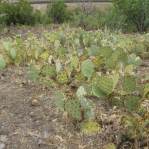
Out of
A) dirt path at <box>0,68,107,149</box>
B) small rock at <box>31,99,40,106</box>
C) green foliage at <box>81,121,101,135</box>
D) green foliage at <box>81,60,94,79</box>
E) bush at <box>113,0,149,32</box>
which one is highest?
green foliage at <box>81,60,94,79</box>

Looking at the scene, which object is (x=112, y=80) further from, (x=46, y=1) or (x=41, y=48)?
(x=46, y=1)

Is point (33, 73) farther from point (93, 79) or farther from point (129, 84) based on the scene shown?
point (129, 84)

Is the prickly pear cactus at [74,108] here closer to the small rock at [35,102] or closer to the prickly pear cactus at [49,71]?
the small rock at [35,102]

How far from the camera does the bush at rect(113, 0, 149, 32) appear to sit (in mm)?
12727

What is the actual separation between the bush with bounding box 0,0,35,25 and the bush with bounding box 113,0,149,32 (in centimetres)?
220

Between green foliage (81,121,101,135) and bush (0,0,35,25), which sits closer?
green foliage (81,121,101,135)

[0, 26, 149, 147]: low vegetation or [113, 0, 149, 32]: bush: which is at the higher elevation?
[0, 26, 149, 147]: low vegetation

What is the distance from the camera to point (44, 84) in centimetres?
479

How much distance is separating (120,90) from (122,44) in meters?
2.35

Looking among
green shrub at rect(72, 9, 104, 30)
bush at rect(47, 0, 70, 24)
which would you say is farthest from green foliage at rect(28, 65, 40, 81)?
bush at rect(47, 0, 70, 24)

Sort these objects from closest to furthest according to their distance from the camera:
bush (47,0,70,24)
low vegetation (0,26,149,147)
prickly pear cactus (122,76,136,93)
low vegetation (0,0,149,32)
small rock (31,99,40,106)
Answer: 1. low vegetation (0,26,149,147)
2. prickly pear cactus (122,76,136,93)
3. small rock (31,99,40,106)
4. low vegetation (0,0,149,32)
5. bush (47,0,70,24)

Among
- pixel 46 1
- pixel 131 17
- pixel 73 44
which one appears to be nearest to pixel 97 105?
pixel 73 44

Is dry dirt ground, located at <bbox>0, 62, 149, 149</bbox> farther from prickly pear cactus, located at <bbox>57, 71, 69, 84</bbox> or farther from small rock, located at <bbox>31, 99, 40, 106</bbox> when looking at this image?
prickly pear cactus, located at <bbox>57, 71, 69, 84</bbox>

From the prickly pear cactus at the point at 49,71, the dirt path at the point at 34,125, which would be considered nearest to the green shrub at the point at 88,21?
the prickly pear cactus at the point at 49,71
